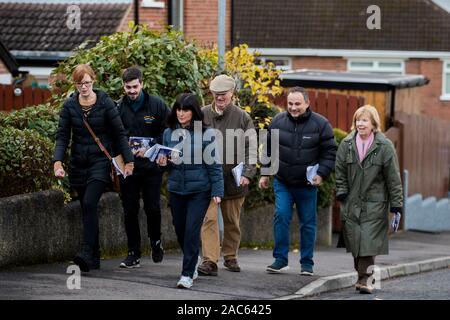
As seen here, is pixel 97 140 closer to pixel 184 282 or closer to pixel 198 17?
pixel 184 282

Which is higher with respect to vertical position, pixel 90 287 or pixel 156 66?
pixel 156 66

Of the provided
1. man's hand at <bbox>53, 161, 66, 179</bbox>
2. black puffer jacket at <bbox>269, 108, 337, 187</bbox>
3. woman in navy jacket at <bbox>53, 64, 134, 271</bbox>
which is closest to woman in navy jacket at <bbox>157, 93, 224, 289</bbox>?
woman in navy jacket at <bbox>53, 64, 134, 271</bbox>

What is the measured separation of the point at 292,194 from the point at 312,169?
0.41 m

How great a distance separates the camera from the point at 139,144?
11.7 m

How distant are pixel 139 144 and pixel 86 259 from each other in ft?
3.97

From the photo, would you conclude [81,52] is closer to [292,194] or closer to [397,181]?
[292,194]

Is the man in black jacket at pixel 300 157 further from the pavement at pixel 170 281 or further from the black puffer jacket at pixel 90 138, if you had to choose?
the black puffer jacket at pixel 90 138

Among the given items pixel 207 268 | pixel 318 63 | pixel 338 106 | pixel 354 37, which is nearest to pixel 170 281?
pixel 207 268

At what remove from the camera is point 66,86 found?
47.2 ft

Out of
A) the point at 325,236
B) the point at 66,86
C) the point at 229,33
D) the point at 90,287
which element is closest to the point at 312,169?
the point at 90,287

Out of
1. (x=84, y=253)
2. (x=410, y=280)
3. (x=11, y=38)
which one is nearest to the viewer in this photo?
(x=84, y=253)

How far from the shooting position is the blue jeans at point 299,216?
12.3 m

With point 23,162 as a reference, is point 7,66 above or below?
above

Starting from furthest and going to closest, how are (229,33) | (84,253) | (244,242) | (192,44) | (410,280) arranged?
(229,33) < (244,242) < (192,44) < (410,280) < (84,253)
